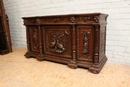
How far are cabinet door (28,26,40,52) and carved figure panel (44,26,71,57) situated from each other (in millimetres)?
204

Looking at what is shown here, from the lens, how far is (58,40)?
181 centimetres

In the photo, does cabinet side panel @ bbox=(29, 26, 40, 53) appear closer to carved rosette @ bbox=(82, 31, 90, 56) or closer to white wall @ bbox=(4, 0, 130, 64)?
white wall @ bbox=(4, 0, 130, 64)

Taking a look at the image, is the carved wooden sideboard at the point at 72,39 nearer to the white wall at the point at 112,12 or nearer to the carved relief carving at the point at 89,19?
the carved relief carving at the point at 89,19

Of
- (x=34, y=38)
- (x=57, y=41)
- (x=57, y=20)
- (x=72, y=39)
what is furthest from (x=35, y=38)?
(x=72, y=39)

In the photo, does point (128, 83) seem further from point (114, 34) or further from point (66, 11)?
point (66, 11)

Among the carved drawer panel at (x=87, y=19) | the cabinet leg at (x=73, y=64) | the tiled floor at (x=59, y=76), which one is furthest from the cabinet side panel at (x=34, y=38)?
the carved drawer panel at (x=87, y=19)

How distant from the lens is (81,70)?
5.29 feet

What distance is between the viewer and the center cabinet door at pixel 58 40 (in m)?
1.73

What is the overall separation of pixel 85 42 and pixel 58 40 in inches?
17.5

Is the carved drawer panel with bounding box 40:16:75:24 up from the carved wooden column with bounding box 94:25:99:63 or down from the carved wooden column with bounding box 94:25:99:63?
up

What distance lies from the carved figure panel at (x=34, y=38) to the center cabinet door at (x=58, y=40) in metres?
0.18

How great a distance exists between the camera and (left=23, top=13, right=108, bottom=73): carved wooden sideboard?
1.52m

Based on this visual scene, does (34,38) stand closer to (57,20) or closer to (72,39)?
Answer: (57,20)

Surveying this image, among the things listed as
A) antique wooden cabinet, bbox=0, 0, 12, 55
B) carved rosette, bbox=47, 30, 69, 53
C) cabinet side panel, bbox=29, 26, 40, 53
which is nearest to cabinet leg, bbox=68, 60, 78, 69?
carved rosette, bbox=47, 30, 69, 53
